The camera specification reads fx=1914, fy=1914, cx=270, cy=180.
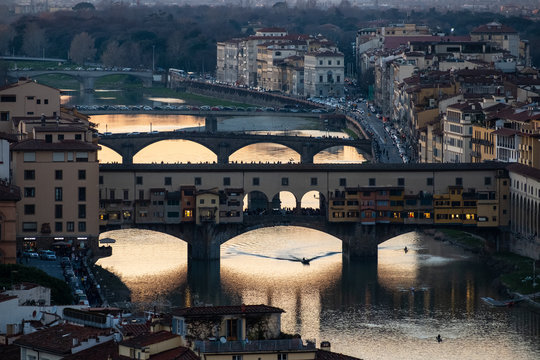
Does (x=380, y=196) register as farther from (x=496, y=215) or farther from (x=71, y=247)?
(x=71, y=247)

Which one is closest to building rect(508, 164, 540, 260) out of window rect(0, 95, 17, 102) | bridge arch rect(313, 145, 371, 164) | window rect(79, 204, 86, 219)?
window rect(79, 204, 86, 219)

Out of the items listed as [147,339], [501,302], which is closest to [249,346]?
[147,339]

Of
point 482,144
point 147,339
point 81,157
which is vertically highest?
point 147,339

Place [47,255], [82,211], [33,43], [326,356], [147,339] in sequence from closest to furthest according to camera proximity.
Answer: [147,339], [326,356], [47,255], [82,211], [33,43]

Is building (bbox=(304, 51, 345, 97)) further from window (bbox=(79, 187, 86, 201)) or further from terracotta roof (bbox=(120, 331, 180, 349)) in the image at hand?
terracotta roof (bbox=(120, 331, 180, 349))

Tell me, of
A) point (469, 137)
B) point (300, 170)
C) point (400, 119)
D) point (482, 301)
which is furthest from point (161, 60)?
point (482, 301)

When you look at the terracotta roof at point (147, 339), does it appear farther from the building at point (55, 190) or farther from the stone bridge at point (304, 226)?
the stone bridge at point (304, 226)

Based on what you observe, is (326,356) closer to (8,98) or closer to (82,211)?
(82,211)
